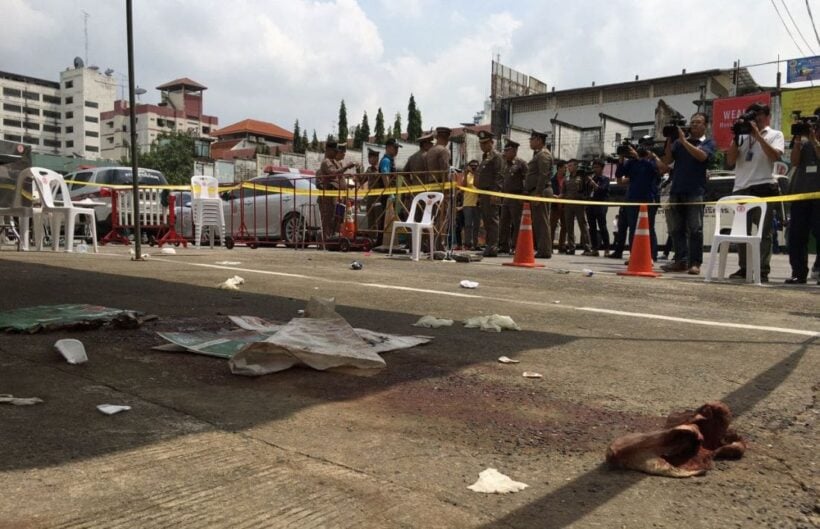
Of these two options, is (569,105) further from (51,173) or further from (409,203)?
(51,173)

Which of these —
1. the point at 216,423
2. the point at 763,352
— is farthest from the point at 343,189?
the point at 216,423

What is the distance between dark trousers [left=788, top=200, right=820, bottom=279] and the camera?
7387mm

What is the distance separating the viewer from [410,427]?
7.18ft

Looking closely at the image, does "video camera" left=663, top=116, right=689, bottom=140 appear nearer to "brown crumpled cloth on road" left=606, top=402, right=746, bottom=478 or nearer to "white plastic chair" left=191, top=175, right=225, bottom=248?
"brown crumpled cloth on road" left=606, top=402, right=746, bottom=478

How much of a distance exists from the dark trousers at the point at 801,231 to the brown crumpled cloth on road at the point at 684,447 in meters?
6.40

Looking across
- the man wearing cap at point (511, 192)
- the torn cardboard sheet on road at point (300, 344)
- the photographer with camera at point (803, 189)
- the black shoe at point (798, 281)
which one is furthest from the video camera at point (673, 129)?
the torn cardboard sheet on road at point (300, 344)

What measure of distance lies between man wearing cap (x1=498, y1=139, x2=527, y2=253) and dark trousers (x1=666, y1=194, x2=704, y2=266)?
353 cm

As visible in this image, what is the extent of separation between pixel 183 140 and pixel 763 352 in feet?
194

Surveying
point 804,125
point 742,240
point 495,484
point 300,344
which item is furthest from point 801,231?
point 495,484

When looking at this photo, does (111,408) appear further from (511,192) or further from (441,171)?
(511,192)

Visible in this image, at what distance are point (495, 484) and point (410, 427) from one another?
1.66 ft

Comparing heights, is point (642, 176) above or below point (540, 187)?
above

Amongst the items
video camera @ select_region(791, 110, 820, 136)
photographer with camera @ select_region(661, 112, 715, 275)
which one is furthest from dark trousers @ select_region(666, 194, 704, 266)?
video camera @ select_region(791, 110, 820, 136)

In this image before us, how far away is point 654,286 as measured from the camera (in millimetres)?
6723
